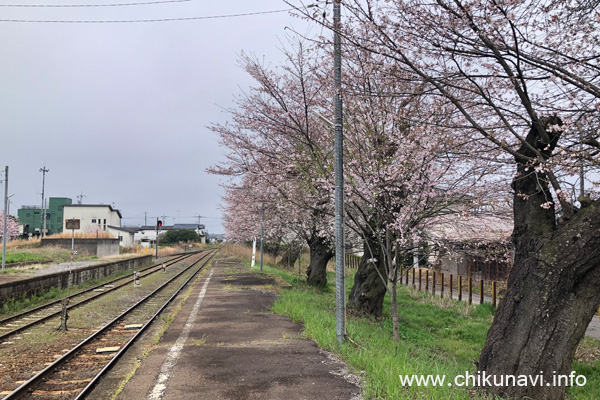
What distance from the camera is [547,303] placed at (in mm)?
5047

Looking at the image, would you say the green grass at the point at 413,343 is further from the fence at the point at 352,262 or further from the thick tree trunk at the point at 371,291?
the fence at the point at 352,262

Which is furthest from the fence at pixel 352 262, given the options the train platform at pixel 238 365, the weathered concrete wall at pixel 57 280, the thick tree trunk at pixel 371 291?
the train platform at pixel 238 365

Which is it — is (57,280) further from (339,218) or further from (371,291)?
(339,218)

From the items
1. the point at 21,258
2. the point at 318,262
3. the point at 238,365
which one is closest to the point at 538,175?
the point at 238,365

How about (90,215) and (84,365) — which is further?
(90,215)

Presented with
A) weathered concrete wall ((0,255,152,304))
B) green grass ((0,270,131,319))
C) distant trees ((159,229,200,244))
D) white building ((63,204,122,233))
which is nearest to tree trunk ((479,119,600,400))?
green grass ((0,270,131,319))

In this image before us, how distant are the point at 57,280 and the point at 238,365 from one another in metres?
15.7

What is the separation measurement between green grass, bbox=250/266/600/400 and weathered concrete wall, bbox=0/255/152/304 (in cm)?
875

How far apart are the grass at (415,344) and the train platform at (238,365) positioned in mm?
307

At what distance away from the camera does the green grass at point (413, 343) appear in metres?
5.36

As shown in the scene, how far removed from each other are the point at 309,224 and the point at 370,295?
7.36 metres

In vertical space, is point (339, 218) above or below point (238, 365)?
above

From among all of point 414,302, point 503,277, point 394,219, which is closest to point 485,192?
point 394,219

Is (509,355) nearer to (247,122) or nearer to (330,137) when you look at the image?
(330,137)
